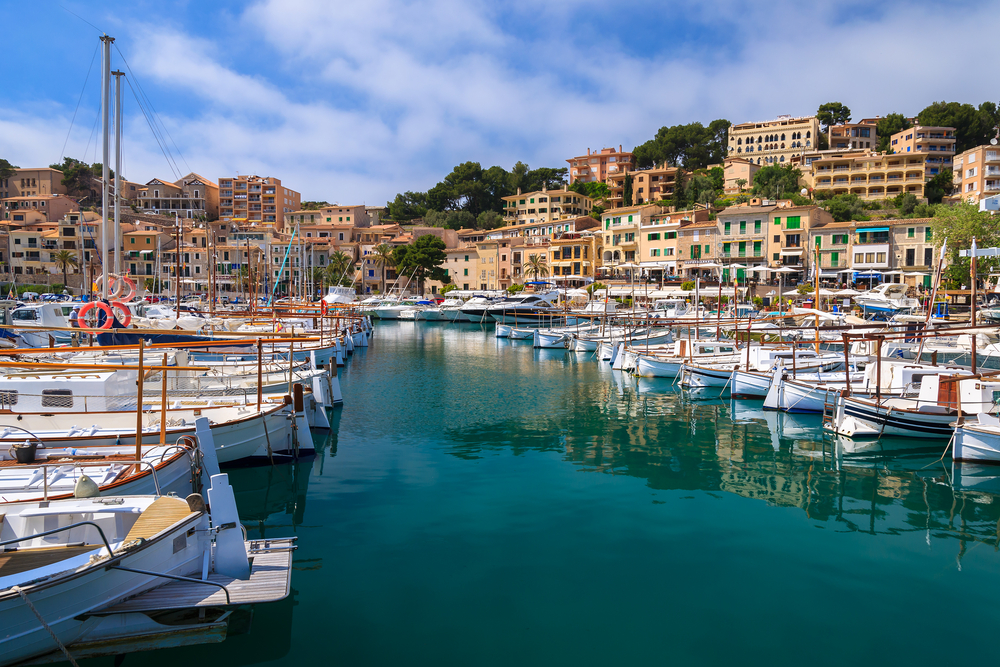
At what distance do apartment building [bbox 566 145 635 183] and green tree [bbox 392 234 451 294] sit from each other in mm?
46111

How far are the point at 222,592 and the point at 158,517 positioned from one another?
139 cm

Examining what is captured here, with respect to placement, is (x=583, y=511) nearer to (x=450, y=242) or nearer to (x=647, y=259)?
(x=647, y=259)

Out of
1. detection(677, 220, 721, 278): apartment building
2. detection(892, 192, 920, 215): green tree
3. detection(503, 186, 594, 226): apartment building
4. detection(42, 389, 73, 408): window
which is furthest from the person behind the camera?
detection(503, 186, 594, 226): apartment building

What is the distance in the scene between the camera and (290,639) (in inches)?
345

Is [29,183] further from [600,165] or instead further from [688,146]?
[688,146]

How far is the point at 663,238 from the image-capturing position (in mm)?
81375

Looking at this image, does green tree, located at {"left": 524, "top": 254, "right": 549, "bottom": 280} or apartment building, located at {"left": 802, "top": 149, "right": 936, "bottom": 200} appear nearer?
apartment building, located at {"left": 802, "top": 149, "right": 936, "bottom": 200}

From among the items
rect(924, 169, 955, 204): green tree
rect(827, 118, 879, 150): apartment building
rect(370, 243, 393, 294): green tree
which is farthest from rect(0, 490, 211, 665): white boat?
rect(827, 118, 879, 150): apartment building

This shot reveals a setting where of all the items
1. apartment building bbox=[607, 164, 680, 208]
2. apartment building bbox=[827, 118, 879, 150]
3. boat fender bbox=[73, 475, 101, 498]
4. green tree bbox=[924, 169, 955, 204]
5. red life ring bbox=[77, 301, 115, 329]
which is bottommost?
boat fender bbox=[73, 475, 101, 498]

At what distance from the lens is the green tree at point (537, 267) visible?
3664 inches

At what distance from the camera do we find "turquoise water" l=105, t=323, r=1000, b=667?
880 centimetres

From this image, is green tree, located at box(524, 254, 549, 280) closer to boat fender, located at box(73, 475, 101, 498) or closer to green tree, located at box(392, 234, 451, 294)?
green tree, located at box(392, 234, 451, 294)

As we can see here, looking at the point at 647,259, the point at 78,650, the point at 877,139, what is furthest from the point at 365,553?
the point at 877,139

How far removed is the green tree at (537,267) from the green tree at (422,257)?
1319 cm
